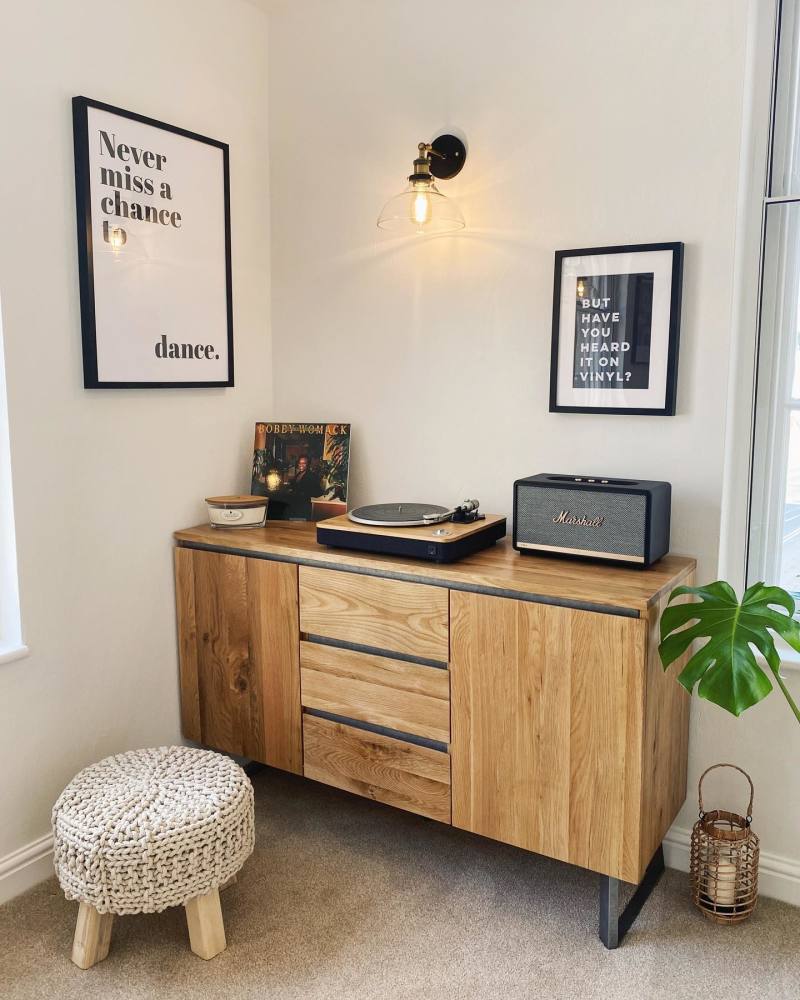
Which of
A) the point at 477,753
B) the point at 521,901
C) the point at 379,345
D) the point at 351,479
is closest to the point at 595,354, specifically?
the point at 379,345

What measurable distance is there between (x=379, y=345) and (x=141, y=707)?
1272 mm

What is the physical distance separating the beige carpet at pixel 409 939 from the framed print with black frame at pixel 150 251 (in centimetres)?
135

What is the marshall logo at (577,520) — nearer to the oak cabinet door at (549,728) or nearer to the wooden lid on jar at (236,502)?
the oak cabinet door at (549,728)

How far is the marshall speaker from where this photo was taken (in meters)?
1.93

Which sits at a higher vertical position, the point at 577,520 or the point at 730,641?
the point at 577,520

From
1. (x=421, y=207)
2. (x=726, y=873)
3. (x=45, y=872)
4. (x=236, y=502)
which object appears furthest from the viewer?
(x=236, y=502)

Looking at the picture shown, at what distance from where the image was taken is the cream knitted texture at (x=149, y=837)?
1.76 meters

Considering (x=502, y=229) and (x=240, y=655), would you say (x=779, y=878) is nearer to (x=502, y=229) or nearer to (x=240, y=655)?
(x=240, y=655)

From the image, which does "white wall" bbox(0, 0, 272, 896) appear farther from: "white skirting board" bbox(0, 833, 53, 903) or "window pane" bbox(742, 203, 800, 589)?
"window pane" bbox(742, 203, 800, 589)

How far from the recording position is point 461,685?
1978mm

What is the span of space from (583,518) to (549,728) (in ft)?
1.63

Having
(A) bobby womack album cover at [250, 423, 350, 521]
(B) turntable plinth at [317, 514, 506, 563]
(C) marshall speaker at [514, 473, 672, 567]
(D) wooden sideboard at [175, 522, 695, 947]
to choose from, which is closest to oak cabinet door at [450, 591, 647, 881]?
(D) wooden sideboard at [175, 522, 695, 947]

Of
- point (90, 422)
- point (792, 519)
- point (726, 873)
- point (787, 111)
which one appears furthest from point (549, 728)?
point (787, 111)

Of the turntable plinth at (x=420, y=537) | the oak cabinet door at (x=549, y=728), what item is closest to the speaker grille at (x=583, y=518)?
the turntable plinth at (x=420, y=537)
